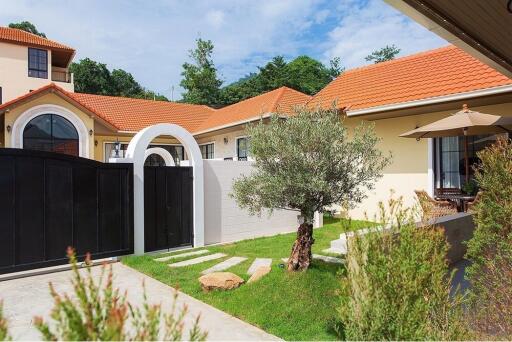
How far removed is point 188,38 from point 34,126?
37.4 m

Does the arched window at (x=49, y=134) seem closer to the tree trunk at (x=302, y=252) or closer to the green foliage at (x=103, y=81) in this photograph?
the tree trunk at (x=302, y=252)

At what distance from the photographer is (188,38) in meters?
49.8

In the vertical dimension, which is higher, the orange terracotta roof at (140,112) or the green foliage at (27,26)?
the green foliage at (27,26)

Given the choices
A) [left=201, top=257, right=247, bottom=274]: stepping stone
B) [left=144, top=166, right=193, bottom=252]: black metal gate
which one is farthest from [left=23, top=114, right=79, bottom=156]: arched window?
[left=201, top=257, right=247, bottom=274]: stepping stone

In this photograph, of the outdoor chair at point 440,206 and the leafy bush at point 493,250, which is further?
the outdoor chair at point 440,206

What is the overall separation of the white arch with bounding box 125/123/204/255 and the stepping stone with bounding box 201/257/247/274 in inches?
76.0

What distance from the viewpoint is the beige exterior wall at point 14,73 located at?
25281 mm

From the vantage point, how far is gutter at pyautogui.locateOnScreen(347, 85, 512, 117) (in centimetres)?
895

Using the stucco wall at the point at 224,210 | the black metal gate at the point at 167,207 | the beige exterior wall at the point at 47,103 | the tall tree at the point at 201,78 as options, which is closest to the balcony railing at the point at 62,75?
the beige exterior wall at the point at 47,103

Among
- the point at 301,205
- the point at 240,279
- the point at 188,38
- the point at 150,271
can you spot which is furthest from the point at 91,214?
the point at 188,38

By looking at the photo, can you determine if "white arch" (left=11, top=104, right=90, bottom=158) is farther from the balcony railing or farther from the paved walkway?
the balcony railing

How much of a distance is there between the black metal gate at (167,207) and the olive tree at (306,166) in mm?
3523

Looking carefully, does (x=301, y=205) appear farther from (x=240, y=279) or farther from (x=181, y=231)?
(x=181, y=231)

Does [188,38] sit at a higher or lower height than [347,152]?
higher
